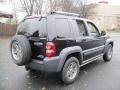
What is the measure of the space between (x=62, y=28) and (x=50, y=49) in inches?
30.7

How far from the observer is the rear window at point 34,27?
15.9 feet

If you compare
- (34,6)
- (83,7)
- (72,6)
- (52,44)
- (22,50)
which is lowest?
(22,50)

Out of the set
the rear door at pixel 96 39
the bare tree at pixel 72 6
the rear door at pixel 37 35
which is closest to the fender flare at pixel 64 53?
the rear door at pixel 37 35

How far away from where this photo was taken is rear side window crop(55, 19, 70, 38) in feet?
16.2

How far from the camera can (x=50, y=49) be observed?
4.69m

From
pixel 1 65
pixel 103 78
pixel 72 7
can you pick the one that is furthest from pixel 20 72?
pixel 72 7

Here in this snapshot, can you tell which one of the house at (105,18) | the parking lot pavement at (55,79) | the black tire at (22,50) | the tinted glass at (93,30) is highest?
the house at (105,18)

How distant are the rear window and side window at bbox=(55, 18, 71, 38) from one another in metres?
0.37

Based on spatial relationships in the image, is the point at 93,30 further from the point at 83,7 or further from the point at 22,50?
the point at 83,7

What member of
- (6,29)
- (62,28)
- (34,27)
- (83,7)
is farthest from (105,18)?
(34,27)

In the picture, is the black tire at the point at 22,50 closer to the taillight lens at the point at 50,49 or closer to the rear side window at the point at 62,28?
the taillight lens at the point at 50,49

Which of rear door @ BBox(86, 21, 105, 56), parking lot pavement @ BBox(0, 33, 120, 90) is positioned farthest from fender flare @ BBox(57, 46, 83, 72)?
rear door @ BBox(86, 21, 105, 56)

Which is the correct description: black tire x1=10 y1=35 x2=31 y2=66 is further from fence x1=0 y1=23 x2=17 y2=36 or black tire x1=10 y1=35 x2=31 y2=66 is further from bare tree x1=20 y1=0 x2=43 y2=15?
bare tree x1=20 y1=0 x2=43 y2=15

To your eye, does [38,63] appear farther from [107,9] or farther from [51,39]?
[107,9]
